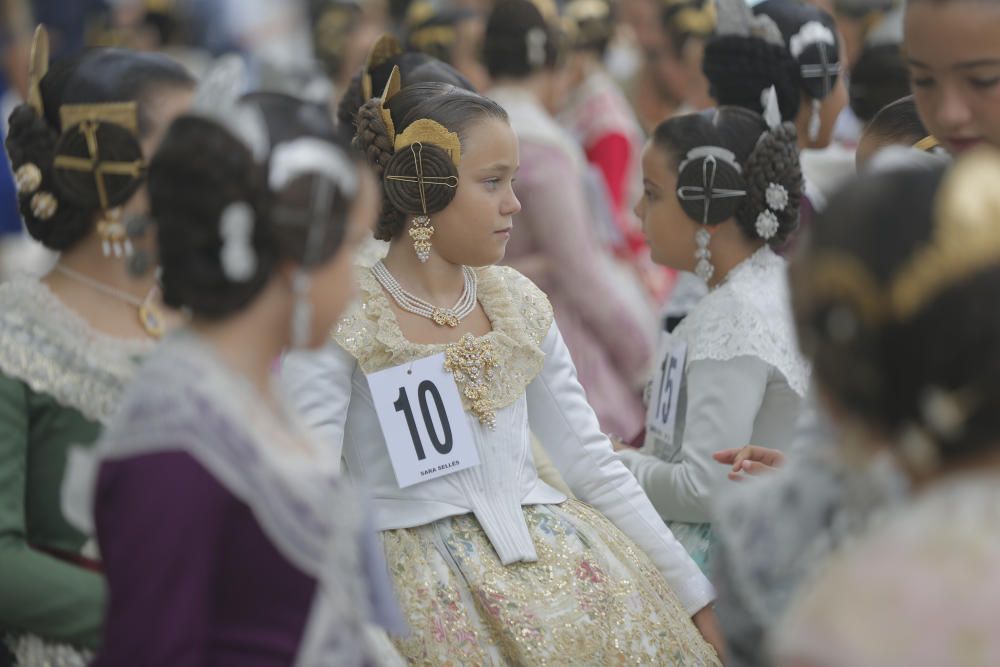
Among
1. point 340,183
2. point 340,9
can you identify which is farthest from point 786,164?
point 340,9

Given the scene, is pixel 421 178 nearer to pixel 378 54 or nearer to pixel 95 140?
pixel 95 140

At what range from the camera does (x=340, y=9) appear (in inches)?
354

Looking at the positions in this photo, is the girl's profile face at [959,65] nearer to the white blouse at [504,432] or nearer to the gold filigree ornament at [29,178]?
the white blouse at [504,432]

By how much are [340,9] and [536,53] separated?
3.71 metres

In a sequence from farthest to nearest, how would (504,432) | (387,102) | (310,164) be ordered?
(387,102) → (504,432) → (310,164)

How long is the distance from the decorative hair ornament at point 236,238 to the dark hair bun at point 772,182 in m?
1.80

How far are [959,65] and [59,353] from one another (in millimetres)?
1535

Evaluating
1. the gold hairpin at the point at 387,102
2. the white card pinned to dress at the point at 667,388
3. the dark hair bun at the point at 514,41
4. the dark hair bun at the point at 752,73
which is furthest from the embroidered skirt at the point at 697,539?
the dark hair bun at the point at 514,41

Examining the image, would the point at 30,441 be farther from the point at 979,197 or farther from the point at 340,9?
the point at 340,9

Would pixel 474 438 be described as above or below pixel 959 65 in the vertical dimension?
below

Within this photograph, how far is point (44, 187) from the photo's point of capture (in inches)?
87.4

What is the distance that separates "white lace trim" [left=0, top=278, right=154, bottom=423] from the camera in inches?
81.4

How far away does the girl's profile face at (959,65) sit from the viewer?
7.02 ft

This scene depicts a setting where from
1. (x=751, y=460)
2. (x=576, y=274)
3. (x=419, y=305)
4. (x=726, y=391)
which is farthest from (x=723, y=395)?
(x=576, y=274)
